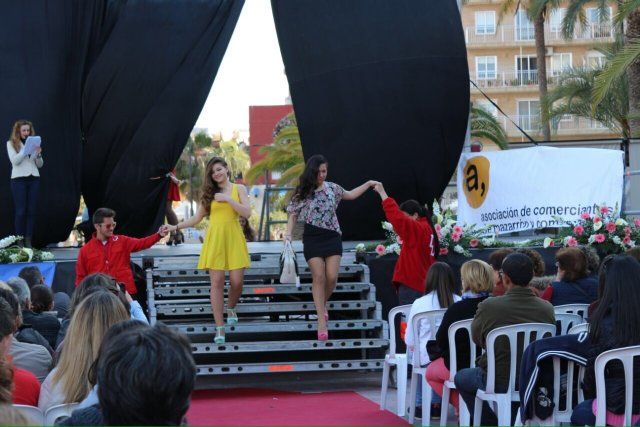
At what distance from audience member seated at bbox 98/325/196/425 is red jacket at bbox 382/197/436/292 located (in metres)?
7.40

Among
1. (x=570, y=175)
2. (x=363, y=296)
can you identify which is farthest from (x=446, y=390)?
(x=570, y=175)

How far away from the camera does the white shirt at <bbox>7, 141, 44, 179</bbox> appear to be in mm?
12305

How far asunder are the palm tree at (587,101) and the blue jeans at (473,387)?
2336cm

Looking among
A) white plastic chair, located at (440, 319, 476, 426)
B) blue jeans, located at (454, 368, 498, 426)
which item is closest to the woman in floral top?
white plastic chair, located at (440, 319, 476, 426)

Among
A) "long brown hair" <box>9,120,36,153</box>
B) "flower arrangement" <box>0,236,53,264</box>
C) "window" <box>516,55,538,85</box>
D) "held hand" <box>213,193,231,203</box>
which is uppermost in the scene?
"window" <box>516,55,538,85</box>

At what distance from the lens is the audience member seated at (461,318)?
24.7 ft

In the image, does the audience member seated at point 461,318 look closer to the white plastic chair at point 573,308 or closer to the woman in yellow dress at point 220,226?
the white plastic chair at point 573,308

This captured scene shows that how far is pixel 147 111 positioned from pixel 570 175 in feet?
17.4

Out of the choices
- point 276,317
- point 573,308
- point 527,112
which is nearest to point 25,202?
point 276,317

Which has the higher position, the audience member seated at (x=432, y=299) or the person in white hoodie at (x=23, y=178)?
the person in white hoodie at (x=23, y=178)

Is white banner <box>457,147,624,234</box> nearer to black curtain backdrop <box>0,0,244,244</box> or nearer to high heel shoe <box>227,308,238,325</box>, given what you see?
black curtain backdrop <box>0,0,244,244</box>

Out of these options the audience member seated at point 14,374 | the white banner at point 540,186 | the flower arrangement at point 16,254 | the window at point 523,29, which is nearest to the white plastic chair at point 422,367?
the audience member seated at point 14,374

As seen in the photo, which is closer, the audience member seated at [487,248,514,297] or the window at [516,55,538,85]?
the audience member seated at [487,248,514,297]

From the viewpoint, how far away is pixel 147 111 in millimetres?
13742
